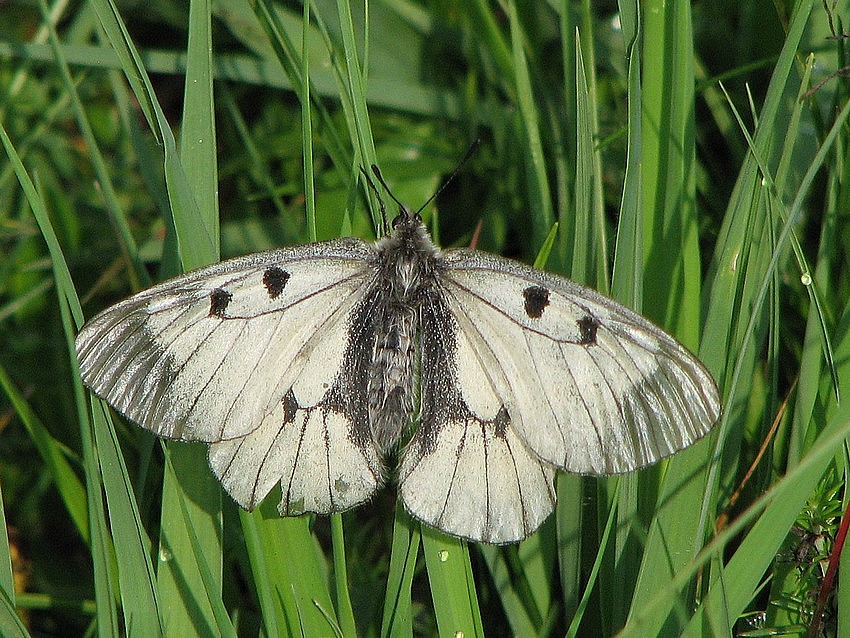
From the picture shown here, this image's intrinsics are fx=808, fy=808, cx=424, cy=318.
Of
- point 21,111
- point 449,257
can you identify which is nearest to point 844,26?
point 449,257

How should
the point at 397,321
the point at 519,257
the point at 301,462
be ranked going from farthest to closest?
the point at 519,257
the point at 397,321
the point at 301,462

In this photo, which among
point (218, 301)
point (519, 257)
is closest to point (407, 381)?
point (218, 301)

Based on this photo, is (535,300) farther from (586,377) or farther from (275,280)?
(275,280)

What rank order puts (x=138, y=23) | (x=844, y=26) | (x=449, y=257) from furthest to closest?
(x=138, y=23)
(x=844, y=26)
(x=449, y=257)

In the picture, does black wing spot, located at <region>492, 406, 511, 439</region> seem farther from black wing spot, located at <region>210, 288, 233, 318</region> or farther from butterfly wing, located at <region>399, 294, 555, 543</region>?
black wing spot, located at <region>210, 288, 233, 318</region>

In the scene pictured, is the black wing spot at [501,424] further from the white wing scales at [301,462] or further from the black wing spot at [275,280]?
the black wing spot at [275,280]

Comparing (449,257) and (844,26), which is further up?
(844,26)

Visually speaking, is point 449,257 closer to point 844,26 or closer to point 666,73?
point 666,73
